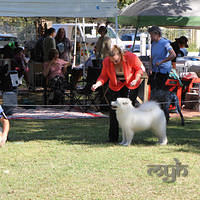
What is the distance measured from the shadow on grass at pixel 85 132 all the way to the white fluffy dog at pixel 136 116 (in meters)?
0.43

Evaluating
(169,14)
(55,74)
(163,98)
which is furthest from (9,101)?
(169,14)

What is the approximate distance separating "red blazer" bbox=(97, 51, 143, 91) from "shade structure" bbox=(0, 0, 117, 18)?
3.02 m

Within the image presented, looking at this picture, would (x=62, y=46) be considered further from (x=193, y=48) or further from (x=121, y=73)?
(x=193, y=48)

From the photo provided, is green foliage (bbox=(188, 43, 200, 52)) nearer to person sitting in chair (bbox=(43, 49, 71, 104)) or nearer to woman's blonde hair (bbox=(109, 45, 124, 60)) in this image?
person sitting in chair (bbox=(43, 49, 71, 104))

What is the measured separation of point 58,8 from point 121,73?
3.32 meters

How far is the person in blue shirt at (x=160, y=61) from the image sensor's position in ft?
27.4

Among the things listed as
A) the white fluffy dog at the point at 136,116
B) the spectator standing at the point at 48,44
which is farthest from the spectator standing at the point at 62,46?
the white fluffy dog at the point at 136,116

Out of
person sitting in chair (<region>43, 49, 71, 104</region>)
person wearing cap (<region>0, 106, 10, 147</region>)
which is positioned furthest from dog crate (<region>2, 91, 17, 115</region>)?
person wearing cap (<region>0, 106, 10, 147</region>)

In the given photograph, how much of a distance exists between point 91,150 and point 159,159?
1077 mm

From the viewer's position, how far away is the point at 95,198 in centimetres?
448

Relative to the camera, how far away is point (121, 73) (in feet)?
21.8

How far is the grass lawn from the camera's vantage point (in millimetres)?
4652

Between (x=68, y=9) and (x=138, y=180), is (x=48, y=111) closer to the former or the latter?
(x=68, y=9)

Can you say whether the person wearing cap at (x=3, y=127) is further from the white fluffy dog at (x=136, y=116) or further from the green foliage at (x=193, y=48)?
the green foliage at (x=193, y=48)
